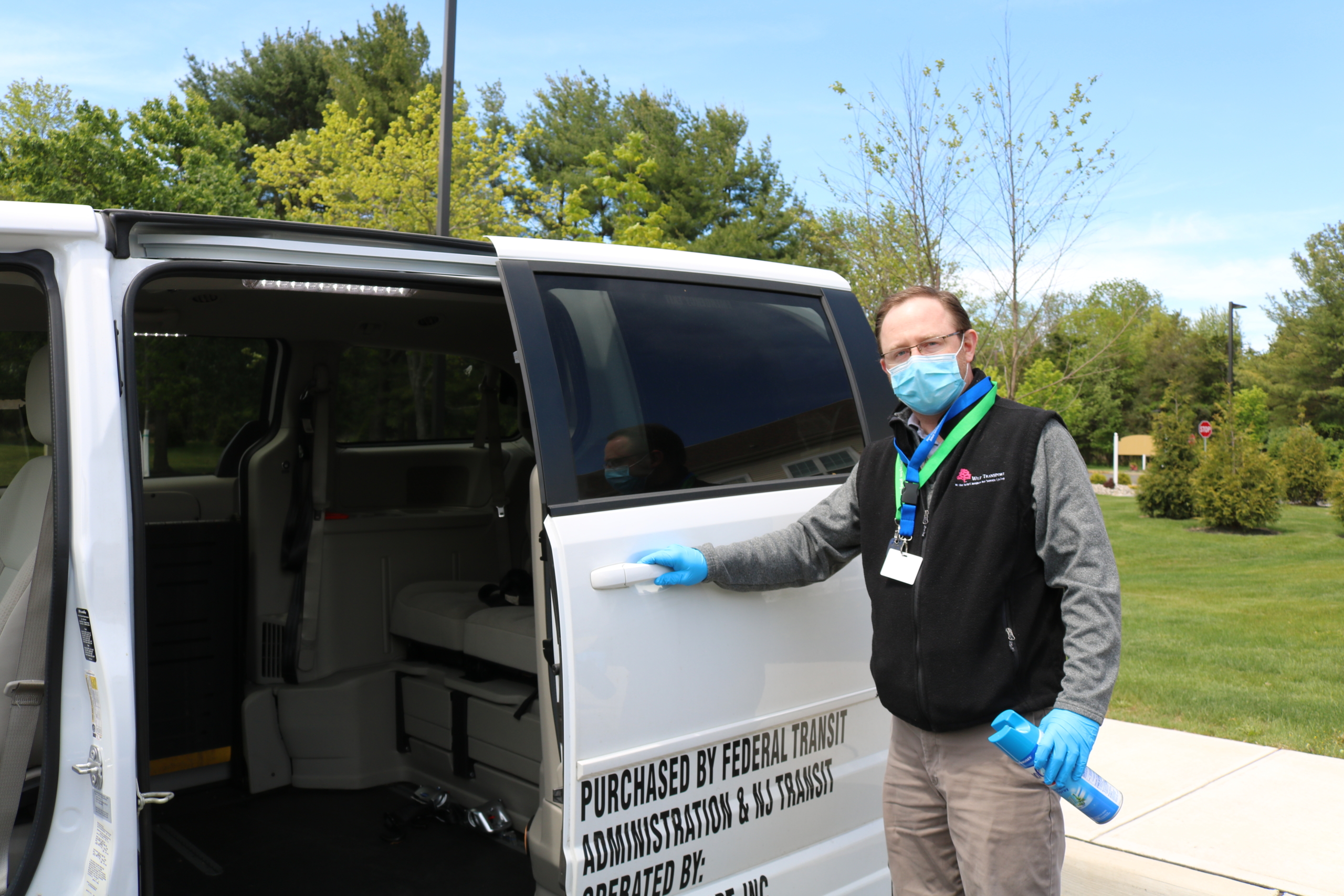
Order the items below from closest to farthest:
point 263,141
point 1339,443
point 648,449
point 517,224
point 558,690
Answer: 1. point 558,690
2. point 648,449
3. point 517,224
4. point 263,141
5. point 1339,443

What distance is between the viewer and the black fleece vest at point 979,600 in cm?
227

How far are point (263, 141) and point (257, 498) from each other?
30.1 m

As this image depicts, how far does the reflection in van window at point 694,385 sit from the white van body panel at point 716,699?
0.33 ft

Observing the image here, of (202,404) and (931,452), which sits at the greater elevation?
(202,404)

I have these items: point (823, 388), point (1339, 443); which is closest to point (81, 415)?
point (823, 388)

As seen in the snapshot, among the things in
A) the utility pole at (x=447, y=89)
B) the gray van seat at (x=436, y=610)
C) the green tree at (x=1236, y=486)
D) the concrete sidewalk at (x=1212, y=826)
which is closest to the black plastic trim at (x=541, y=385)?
the gray van seat at (x=436, y=610)

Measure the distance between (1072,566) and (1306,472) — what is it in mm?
30028

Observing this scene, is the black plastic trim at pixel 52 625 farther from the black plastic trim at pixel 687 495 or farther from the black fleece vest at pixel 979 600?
the black fleece vest at pixel 979 600

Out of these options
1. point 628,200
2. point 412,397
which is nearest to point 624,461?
point 412,397

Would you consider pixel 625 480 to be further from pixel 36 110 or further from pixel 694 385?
pixel 36 110

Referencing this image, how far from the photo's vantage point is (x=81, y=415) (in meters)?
1.96

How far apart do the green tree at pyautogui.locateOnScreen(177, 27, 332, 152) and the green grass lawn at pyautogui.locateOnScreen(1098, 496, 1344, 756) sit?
2590 cm

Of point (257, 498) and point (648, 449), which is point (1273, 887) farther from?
point (257, 498)

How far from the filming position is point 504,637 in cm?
360
